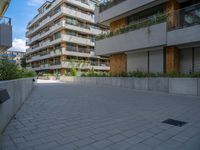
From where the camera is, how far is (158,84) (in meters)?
10.9

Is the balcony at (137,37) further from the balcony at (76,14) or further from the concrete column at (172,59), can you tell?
the balcony at (76,14)

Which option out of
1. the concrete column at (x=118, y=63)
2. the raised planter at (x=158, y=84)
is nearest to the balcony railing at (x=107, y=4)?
the concrete column at (x=118, y=63)

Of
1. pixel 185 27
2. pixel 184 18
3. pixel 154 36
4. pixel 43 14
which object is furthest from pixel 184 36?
pixel 43 14

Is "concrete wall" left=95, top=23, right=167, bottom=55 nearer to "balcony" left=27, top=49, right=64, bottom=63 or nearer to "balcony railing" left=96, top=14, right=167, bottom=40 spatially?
"balcony railing" left=96, top=14, right=167, bottom=40

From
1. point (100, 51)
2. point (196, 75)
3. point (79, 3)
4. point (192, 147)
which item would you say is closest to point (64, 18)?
point (79, 3)

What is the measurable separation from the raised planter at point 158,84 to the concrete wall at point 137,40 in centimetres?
291

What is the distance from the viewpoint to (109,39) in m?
16.0

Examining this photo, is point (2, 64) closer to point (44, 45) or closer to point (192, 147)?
point (192, 147)

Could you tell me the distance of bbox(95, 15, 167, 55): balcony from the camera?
1198 centimetres

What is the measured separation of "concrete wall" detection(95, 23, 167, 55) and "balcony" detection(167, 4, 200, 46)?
0.55 m

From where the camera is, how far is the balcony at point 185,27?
33.4 feet

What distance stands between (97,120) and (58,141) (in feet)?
5.42

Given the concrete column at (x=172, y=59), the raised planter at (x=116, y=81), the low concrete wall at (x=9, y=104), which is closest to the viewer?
the low concrete wall at (x=9, y=104)

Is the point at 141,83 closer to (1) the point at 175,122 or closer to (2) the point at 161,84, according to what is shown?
(2) the point at 161,84
